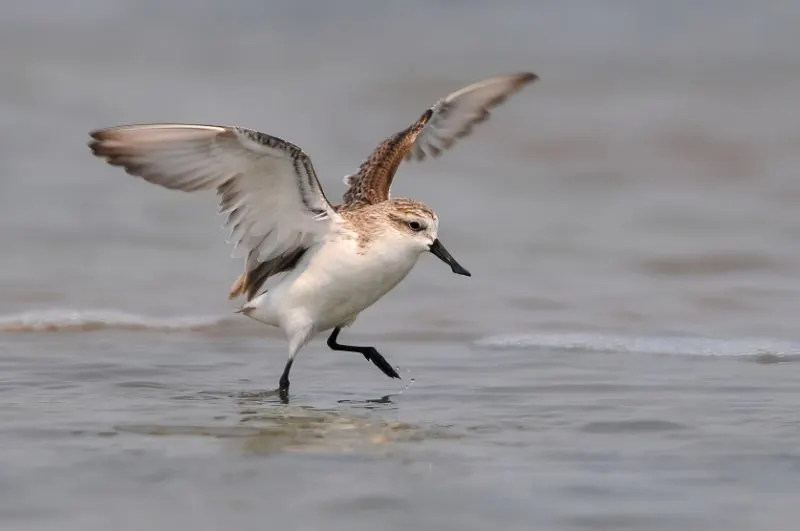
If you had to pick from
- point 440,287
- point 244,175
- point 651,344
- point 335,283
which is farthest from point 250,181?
point 440,287

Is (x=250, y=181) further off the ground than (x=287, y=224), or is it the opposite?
(x=250, y=181)

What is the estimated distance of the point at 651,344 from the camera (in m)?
8.56

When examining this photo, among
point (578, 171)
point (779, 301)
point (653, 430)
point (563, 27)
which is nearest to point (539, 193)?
point (578, 171)

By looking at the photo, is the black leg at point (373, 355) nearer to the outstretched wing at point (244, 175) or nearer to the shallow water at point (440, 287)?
the shallow water at point (440, 287)

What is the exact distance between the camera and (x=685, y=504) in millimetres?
4945

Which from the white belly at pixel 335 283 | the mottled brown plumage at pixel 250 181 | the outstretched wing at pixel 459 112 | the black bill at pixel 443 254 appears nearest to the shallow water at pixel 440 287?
the white belly at pixel 335 283

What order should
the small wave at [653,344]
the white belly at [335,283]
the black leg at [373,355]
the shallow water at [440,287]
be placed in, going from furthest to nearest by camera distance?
the small wave at [653,344] < the black leg at [373,355] < the white belly at [335,283] < the shallow water at [440,287]

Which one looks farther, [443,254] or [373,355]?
[373,355]

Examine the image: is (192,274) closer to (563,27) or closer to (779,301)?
(779,301)

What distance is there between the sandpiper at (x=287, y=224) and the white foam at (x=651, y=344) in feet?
4.16

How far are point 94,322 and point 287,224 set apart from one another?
229 centimetres

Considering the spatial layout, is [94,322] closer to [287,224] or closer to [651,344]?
[287,224]

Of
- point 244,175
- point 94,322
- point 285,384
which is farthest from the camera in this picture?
point 94,322

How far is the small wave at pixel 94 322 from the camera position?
8.81 m
